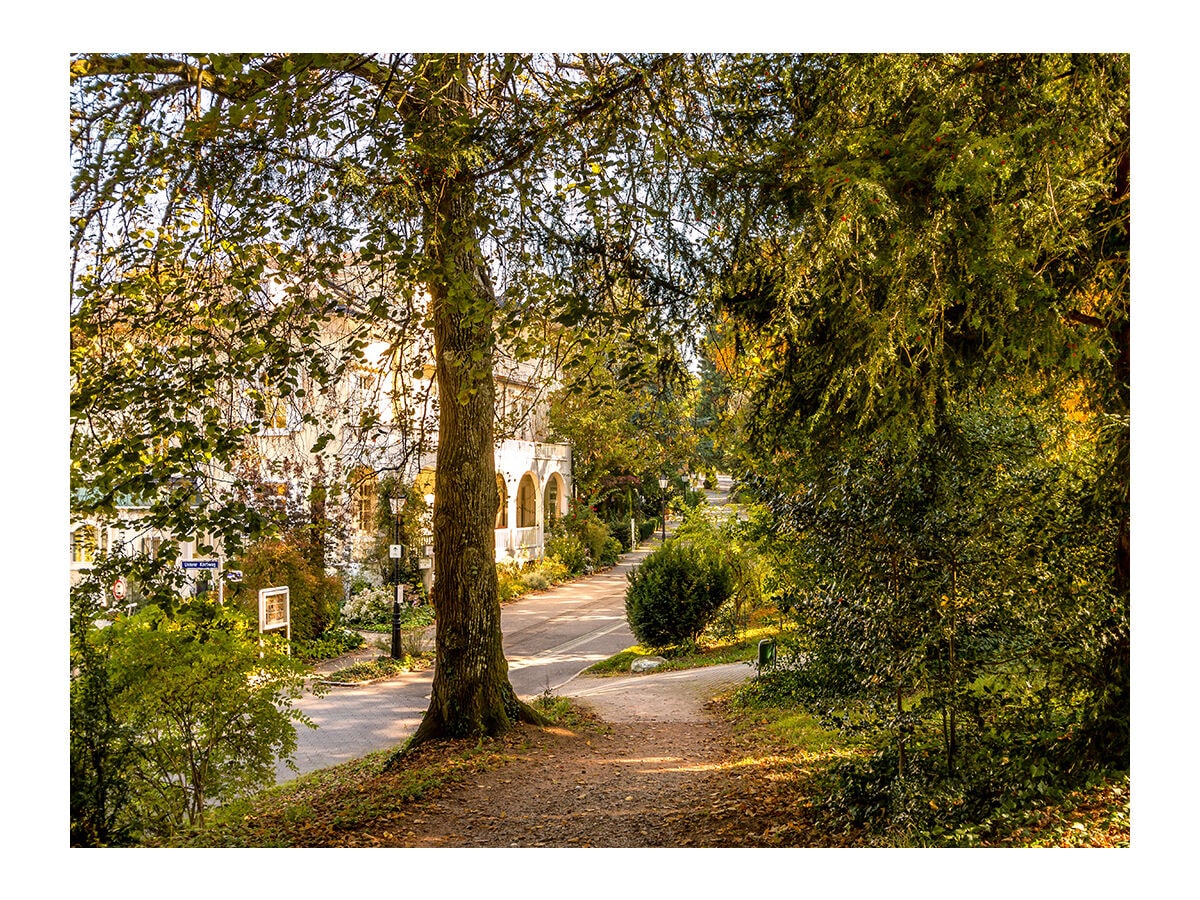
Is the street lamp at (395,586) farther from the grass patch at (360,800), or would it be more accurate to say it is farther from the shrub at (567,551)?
the shrub at (567,551)

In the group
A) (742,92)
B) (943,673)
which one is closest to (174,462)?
(742,92)

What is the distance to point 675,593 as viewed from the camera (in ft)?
30.2

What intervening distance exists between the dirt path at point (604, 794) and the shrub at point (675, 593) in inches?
121

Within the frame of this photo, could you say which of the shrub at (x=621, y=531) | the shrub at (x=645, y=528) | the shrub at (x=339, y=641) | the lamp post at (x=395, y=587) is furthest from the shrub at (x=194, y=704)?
the shrub at (x=645, y=528)

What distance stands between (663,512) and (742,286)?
1068 centimetres

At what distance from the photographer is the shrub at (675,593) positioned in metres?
9.16

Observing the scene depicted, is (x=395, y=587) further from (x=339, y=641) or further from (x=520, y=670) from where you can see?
(x=520, y=670)

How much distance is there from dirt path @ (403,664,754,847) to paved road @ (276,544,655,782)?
129cm

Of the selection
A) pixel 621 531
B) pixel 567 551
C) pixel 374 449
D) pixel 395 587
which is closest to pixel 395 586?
pixel 395 587

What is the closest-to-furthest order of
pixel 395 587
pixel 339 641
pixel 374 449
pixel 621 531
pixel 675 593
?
pixel 374 449
pixel 339 641
pixel 395 587
pixel 675 593
pixel 621 531

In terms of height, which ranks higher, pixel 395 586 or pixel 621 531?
pixel 395 586

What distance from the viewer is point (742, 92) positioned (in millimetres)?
3336

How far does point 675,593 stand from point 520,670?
1.93 meters
